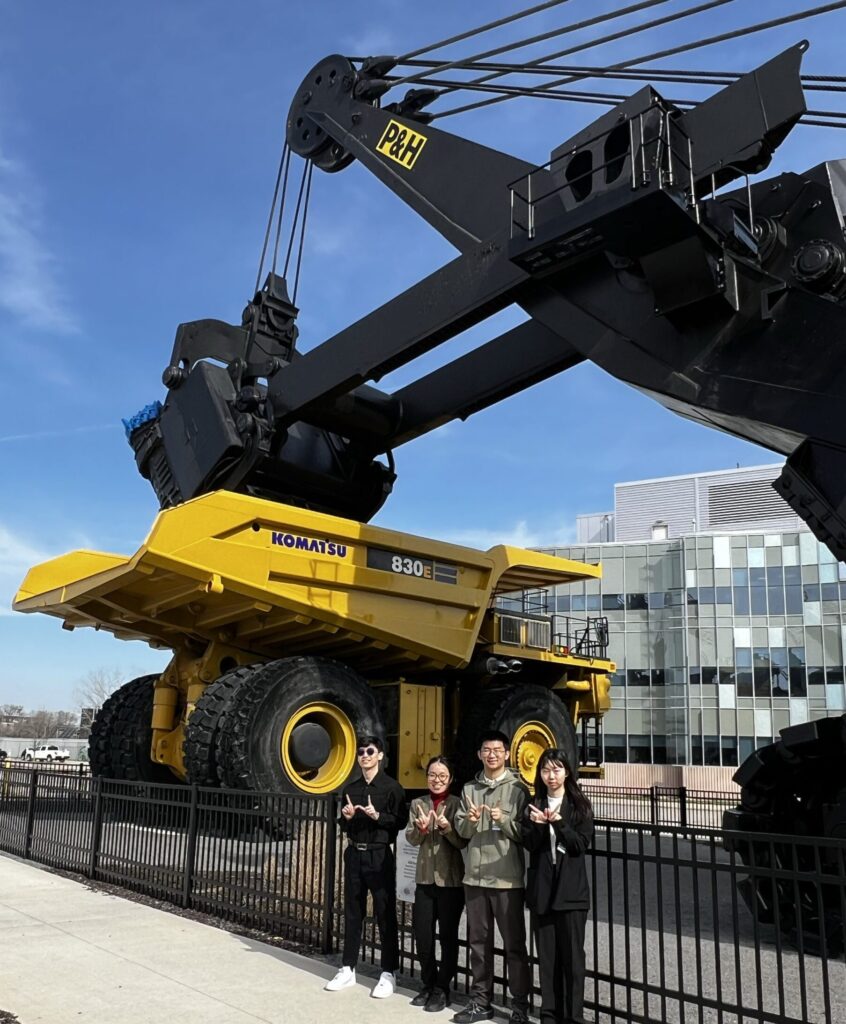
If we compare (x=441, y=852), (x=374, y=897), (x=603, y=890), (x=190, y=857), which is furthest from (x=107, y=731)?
(x=441, y=852)

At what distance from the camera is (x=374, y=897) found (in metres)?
6.21

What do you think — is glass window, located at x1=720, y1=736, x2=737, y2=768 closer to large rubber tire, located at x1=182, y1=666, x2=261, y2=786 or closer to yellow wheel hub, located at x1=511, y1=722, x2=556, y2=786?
yellow wheel hub, located at x1=511, y1=722, x2=556, y2=786

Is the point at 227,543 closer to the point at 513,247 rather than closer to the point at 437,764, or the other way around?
the point at 513,247

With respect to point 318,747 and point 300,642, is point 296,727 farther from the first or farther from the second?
point 300,642

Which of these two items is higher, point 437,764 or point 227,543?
point 227,543

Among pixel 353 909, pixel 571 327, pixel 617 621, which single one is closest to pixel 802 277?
pixel 571 327

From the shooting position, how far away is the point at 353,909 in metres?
6.16

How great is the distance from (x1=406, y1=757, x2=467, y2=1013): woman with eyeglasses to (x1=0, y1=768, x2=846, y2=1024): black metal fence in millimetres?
327

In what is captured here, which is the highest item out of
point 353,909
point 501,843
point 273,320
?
point 273,320

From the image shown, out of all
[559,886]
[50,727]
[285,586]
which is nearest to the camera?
[559,886]

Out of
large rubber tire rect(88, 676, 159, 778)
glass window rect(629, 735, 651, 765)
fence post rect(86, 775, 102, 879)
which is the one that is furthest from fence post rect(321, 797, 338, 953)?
glass window rect(629, 735, 651, 765)

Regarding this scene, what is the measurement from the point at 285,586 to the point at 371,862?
218 inches

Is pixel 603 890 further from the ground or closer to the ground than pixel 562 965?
closer to the ground

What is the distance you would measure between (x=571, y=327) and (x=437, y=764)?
15.7ft
